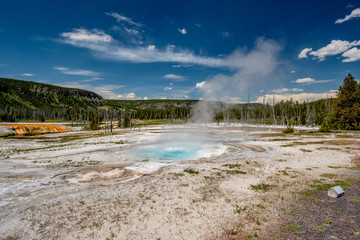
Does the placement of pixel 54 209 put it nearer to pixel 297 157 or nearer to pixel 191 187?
pixel 191 187

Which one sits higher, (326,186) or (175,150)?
(326,186)

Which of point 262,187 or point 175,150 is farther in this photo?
point 175,150

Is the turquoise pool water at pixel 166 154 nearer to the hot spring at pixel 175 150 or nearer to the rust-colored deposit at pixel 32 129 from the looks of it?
the hot spring at pixel 175 150

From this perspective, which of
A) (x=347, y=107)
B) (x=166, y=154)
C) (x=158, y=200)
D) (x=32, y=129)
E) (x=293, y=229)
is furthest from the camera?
(x=32, y=129)

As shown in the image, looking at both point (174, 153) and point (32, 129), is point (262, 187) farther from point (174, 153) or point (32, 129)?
point (32, 129)

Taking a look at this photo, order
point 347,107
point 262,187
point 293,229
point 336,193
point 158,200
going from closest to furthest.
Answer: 1. point 293,229
2. point 336,193
3. point 158,200
4. point 262,187
5. point 347,107

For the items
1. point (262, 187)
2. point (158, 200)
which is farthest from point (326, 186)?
point (158, 200)

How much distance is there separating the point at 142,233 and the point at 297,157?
19129mm

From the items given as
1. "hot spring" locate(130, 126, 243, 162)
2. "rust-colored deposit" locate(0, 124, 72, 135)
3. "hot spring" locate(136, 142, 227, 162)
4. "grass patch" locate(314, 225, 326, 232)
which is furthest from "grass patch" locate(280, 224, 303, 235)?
"rust-colored deposit" locate(0, 124, 72, 135)

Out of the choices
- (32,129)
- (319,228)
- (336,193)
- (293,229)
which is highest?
(336,193)

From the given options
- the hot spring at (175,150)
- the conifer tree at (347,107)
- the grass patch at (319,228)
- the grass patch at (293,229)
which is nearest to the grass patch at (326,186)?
the grass patch at (319,228)

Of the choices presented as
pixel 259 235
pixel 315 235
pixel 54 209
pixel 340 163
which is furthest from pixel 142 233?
pixel 340 163

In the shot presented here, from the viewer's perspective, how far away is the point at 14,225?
772 centimetres

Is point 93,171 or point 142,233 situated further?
point 93,171
